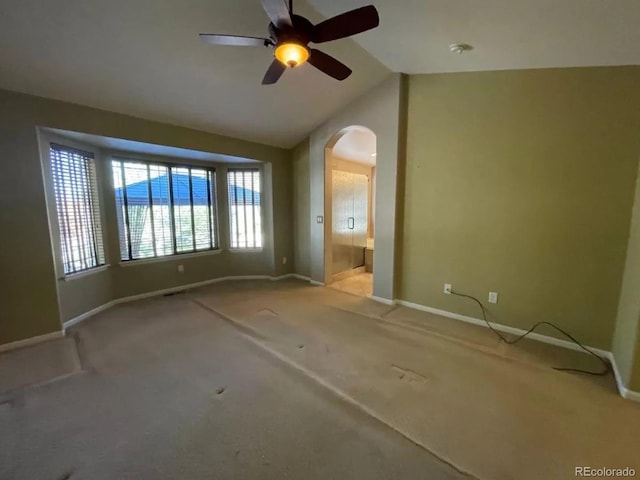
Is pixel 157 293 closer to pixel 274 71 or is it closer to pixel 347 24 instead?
pixel 274 71

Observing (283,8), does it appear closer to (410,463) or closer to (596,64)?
(410,463)

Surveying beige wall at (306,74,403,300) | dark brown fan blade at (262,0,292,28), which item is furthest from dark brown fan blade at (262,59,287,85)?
beige wall at (306,74,403,300)

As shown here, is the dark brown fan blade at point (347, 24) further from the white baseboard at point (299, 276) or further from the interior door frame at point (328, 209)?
the white baseboard at point (299, 276)

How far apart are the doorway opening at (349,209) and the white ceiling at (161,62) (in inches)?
40.2

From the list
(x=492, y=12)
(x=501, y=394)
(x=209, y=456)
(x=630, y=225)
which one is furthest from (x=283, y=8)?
(x=630, y=225)

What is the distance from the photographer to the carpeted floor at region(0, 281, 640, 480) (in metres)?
1.55

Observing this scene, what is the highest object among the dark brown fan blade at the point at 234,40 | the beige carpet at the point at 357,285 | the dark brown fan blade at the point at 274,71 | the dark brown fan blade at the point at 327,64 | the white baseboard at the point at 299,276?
the dark brown fan blade at the point at 234,40

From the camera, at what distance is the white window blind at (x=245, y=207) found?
5.07 metres

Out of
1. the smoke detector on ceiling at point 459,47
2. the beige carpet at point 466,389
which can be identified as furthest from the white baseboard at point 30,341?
the smoke detector on ceiling at point 459,47

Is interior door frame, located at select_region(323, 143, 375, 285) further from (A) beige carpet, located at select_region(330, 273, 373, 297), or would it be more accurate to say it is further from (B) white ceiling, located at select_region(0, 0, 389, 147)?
(B) white ceiling, located at select_region(0, 0, 389, 147)

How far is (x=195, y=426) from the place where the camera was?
1804mm

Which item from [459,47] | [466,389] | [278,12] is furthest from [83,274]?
[459,47]

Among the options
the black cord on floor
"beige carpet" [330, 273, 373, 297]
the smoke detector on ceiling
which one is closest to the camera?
the black cord on floor

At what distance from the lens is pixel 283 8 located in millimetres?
1508
